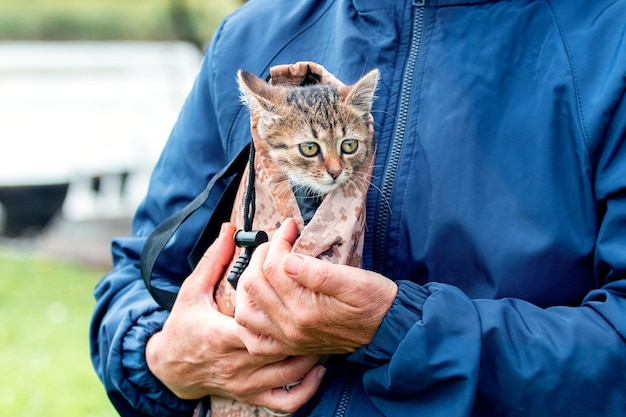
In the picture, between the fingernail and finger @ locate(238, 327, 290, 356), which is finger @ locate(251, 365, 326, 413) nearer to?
finger @ locate(238, 327, 290, 356)

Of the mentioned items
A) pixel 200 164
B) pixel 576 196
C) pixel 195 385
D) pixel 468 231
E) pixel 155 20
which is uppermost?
pixel 576 196

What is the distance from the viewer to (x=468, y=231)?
1.89 meters

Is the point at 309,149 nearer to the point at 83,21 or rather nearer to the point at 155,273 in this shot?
the point at 155,273

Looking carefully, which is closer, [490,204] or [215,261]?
[490,204]

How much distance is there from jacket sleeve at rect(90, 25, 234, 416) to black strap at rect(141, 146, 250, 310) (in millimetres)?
76

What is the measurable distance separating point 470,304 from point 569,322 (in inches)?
8.2

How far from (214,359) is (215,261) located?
25 centimetres

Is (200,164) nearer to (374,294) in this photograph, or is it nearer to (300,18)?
(300,18)

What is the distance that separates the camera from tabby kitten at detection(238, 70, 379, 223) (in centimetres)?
212

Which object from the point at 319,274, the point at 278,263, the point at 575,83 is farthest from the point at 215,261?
the point at 575,83

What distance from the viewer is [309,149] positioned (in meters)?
2.33

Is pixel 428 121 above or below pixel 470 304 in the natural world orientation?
above

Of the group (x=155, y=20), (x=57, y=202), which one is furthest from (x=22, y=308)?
(x=155, y=20)

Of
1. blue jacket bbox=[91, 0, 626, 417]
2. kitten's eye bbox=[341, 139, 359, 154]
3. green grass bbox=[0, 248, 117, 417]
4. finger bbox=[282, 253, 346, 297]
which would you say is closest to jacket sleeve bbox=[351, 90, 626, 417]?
blue jacket bbox=[91, 0, 626, 417]
